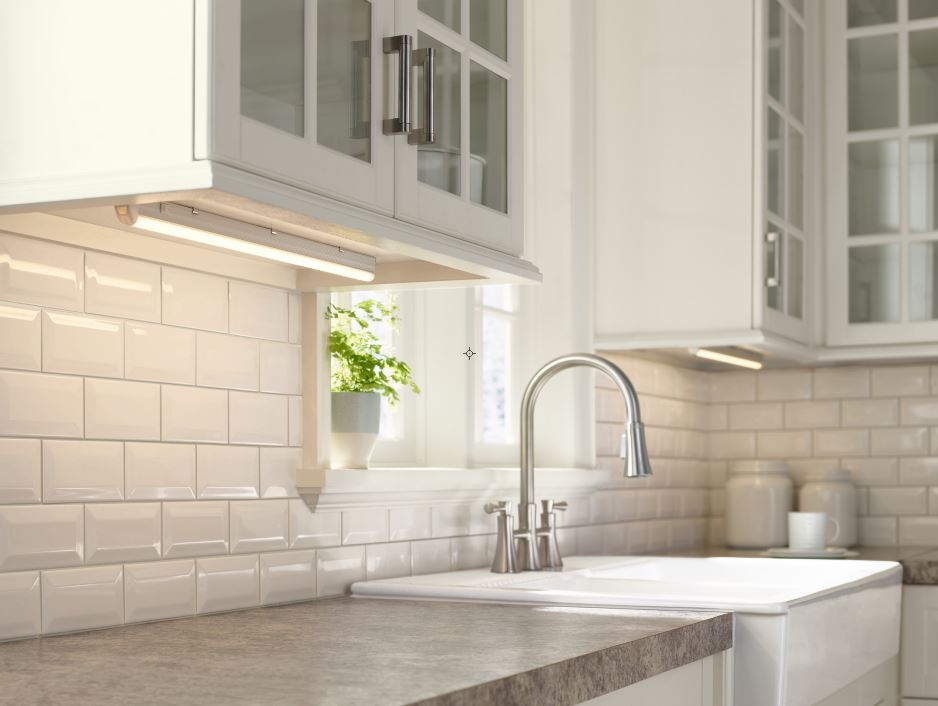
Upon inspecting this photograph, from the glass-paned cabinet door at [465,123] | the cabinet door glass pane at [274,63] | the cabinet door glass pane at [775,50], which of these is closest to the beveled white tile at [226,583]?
the glass-paned cabinet door at [465,123]

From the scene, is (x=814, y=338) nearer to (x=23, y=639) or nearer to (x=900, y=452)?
(x=900, y=452)

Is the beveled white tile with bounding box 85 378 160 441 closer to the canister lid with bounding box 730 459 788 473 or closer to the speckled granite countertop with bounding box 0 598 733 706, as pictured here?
the speckled granite countertop with bounding box 0 598 733 706

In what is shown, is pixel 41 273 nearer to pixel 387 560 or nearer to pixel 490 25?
pixel 490 25

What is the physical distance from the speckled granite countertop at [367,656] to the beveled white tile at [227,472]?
181 millimetres

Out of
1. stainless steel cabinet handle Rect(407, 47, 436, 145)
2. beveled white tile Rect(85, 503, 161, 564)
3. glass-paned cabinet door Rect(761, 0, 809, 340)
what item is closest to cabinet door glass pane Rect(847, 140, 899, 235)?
glass-paned cabinet door Rect(761, 0, 809, 340)

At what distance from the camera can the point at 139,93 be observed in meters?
1.33

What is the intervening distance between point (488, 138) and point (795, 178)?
1651 mm

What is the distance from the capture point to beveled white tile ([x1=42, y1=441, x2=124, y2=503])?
5.19 ft

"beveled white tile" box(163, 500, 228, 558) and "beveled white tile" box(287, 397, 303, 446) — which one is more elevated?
"beveled white tile" box(287, 397, 303, 446)

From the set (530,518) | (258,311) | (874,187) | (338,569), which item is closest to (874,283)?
(874,187)

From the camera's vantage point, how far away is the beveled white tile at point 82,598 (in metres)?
1.57

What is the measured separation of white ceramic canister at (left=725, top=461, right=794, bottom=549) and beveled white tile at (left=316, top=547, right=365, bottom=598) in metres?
1.70

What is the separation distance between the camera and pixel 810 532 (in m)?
3.23

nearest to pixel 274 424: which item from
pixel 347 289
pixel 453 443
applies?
pixel 347 289
